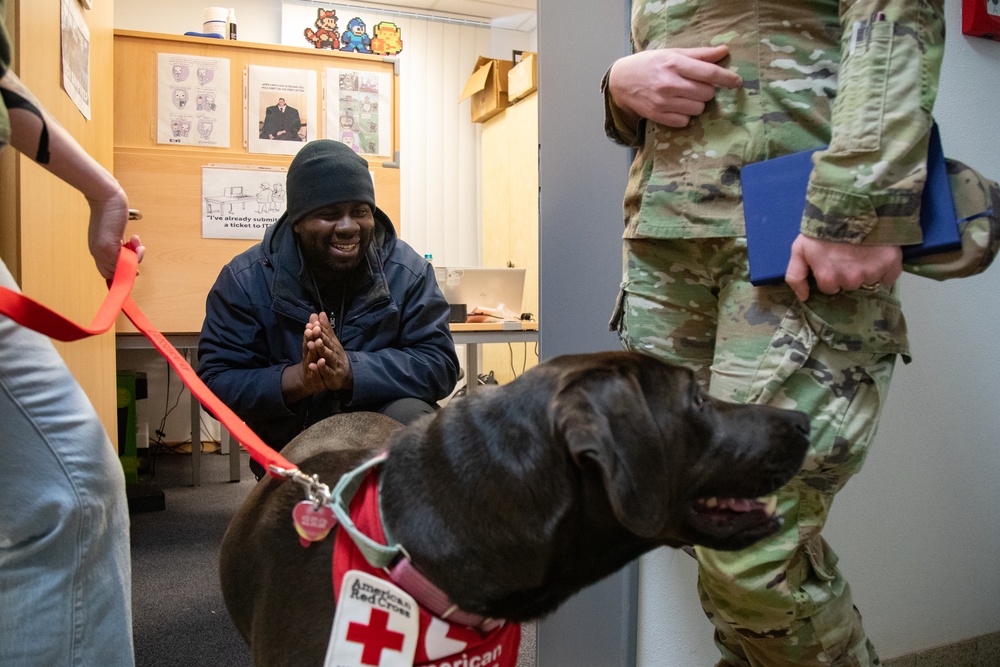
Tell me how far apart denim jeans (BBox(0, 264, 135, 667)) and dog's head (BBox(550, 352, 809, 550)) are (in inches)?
25.1

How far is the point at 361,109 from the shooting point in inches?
142

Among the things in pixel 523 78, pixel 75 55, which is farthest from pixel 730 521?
pixel 523 78

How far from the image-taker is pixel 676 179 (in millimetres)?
1212

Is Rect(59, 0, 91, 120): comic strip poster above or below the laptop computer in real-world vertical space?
above

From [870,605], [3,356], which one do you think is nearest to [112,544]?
[3,356]

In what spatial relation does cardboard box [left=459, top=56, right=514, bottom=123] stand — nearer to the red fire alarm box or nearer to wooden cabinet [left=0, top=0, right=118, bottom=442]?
wooden cabinet [left=0, top=0, right=118, bottom=442]

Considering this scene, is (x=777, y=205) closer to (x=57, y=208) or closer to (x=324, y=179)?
(x=324, y=179)

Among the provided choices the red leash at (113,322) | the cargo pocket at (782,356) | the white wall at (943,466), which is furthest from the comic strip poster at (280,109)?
the cargo pocket at (782,356)

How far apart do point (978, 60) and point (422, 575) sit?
1786 mm

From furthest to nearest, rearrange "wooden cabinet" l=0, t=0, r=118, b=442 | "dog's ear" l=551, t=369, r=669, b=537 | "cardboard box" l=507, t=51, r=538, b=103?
"cardboard box" l=507, t=51, r=538, b=103, "wooden cabinet" l=0, t=0, r=118, b=442, "dog's ear" l=551, t=369, r=669, b=537

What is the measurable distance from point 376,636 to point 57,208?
1483mm

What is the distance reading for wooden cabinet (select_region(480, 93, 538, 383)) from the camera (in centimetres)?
532

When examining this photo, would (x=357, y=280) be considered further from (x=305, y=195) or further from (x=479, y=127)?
(x=479, y=127)

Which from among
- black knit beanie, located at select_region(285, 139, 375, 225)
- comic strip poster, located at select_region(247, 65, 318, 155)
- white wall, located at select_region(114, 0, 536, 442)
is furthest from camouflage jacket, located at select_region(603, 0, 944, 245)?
white wall, located at select_region(114, 0, 536, 442)
